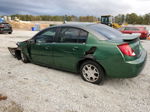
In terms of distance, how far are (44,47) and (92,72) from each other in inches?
64.5

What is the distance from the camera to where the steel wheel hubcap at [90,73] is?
3.26 meters

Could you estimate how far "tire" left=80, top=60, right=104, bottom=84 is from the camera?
10.4 ft

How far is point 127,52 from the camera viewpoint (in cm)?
282

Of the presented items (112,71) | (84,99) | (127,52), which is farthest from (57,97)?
(127,52)

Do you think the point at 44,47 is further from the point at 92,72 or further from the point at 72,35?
the point at 92,72

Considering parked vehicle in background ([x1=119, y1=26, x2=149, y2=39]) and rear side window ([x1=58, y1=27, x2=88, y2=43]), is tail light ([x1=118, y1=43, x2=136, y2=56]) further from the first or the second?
parked vehicle in background ([x1=119, y1=26, x2=149, y2=39])

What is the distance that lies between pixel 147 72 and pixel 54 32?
2.93 m

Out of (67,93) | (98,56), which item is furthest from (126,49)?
(67,93)

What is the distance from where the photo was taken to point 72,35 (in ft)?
11.6

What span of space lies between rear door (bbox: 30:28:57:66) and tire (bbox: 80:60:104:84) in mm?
1112

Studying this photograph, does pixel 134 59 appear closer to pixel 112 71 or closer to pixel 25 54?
pixel 112 71

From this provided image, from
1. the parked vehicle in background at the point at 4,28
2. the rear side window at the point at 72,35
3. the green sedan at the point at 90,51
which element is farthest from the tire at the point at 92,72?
the parked vehicle in background at the point at 4,28

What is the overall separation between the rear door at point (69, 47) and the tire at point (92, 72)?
0.24 m

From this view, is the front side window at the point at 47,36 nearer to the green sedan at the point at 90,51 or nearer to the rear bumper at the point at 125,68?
the green sedan at the point at 90,51
